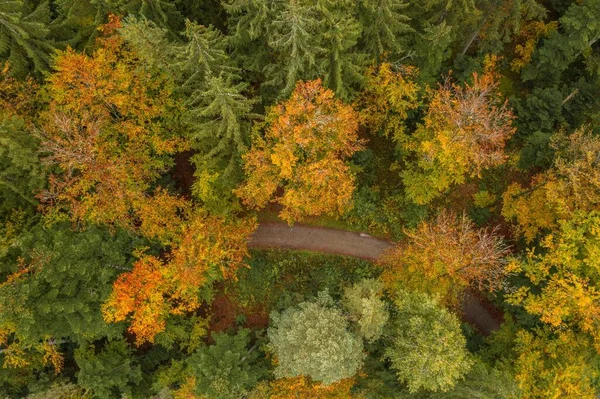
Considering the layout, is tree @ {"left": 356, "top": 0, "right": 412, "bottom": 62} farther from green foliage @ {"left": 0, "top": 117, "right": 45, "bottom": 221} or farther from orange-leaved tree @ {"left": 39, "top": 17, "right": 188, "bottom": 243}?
green foliage @ {"left": 0, "top": 117, "right": 45, "bottom": 221}

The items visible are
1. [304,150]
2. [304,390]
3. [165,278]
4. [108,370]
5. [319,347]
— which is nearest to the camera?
[304,150]

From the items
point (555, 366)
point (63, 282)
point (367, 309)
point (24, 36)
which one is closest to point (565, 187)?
point (555, 366)

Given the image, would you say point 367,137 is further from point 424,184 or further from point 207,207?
point 207,207

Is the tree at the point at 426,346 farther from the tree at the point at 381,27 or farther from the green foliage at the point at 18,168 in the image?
the green foliage at the point at 18,168

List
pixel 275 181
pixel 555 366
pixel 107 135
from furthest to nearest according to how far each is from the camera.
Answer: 1. pixel 555 366
2. pixel 107 135
3. pixel 275 181

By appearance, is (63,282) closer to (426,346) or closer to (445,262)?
(426,346)

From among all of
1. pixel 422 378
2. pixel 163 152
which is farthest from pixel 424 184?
pixel 163 152

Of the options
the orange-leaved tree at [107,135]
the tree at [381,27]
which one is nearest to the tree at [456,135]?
the tree at [381,27]
